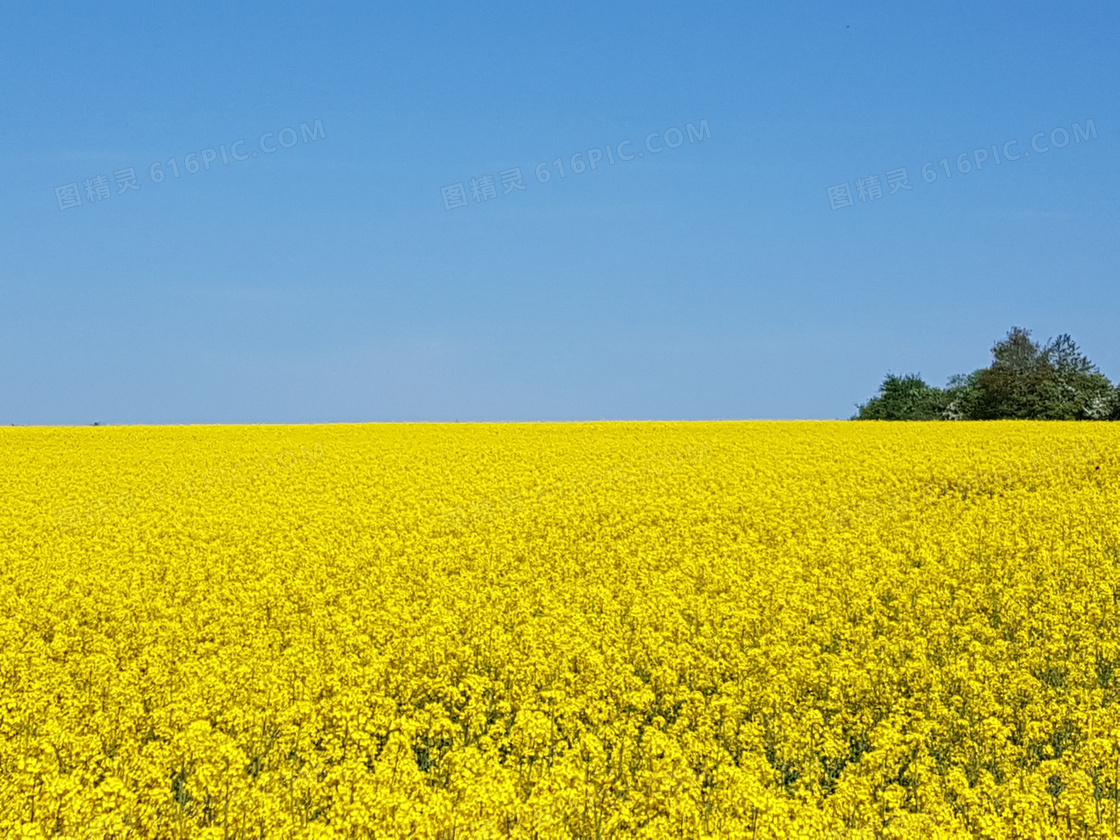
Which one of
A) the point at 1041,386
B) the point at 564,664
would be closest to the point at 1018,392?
the point at 1041,386

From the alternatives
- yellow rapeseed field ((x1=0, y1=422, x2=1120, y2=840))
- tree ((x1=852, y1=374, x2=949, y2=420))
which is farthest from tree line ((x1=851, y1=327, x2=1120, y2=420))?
yellow rapeseed field ((x1=0, y1=422, x2=1120, y2=840))

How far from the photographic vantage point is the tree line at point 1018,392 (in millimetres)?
58156

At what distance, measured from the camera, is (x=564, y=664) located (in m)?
9.66

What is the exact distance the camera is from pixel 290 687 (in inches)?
362

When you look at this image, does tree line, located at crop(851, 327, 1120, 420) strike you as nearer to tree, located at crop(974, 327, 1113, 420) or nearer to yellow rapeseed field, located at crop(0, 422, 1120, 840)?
tree, located at crop(974, 327, 1113, 420)

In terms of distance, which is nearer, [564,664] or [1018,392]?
[564,664]

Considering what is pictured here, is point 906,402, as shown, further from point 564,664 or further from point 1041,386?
point 564,664

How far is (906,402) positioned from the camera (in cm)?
6788

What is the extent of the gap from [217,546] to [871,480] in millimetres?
14021

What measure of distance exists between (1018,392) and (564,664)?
58.3 metres

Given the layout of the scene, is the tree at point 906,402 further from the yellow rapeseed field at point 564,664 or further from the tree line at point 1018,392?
the yellow rapeseed field at point 564,664

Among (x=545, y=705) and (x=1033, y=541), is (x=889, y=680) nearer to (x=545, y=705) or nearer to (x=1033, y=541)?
(x=545, y=705)

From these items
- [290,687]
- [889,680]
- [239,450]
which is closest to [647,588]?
[889,680]

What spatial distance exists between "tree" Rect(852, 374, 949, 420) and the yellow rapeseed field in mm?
49322
